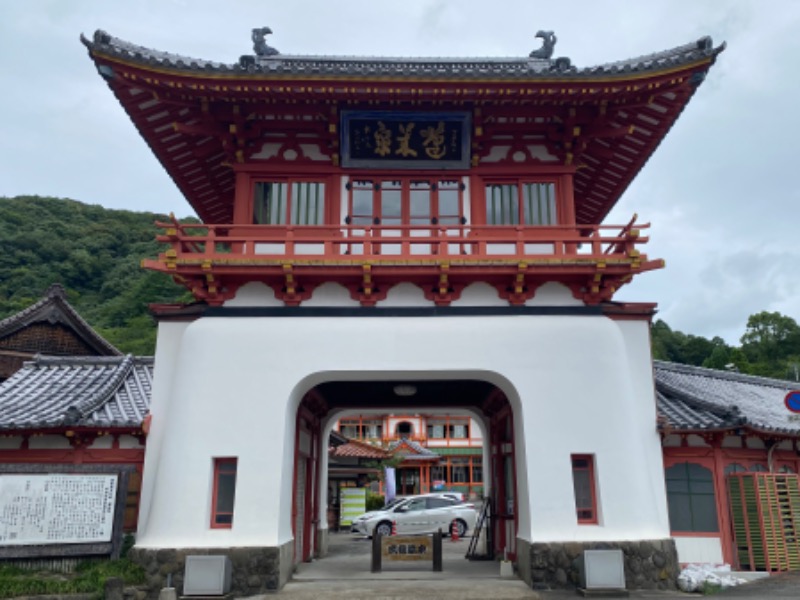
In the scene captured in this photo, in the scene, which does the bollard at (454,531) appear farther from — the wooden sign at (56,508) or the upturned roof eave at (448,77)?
the upturned roof eave at (448,77)

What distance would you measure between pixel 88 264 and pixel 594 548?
224 feet


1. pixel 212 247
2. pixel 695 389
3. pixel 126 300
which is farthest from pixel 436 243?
pixel 126 300

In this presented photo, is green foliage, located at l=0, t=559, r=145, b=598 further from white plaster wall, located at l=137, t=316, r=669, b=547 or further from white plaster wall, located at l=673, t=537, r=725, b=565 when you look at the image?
white plaster wall, located at l=673, t=537, r=725, b=565

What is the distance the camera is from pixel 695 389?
15297mm

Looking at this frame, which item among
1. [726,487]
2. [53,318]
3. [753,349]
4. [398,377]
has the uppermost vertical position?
[753,349]

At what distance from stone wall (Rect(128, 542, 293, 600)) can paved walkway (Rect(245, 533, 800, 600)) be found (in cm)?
26

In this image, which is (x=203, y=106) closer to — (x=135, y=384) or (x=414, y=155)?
(x=414, y=155)

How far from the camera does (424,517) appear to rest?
79.7 feet

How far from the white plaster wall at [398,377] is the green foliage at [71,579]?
0.51 metres

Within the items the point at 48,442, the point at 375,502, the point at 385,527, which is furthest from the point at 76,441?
the point at 375,502

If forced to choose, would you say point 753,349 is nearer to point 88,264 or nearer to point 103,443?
point 103,443

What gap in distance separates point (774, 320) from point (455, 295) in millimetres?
64593

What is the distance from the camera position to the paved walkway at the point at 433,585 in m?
9.90

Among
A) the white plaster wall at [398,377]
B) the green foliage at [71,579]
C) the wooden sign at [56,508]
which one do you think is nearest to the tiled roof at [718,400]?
the white plaster wall at [398,377]
